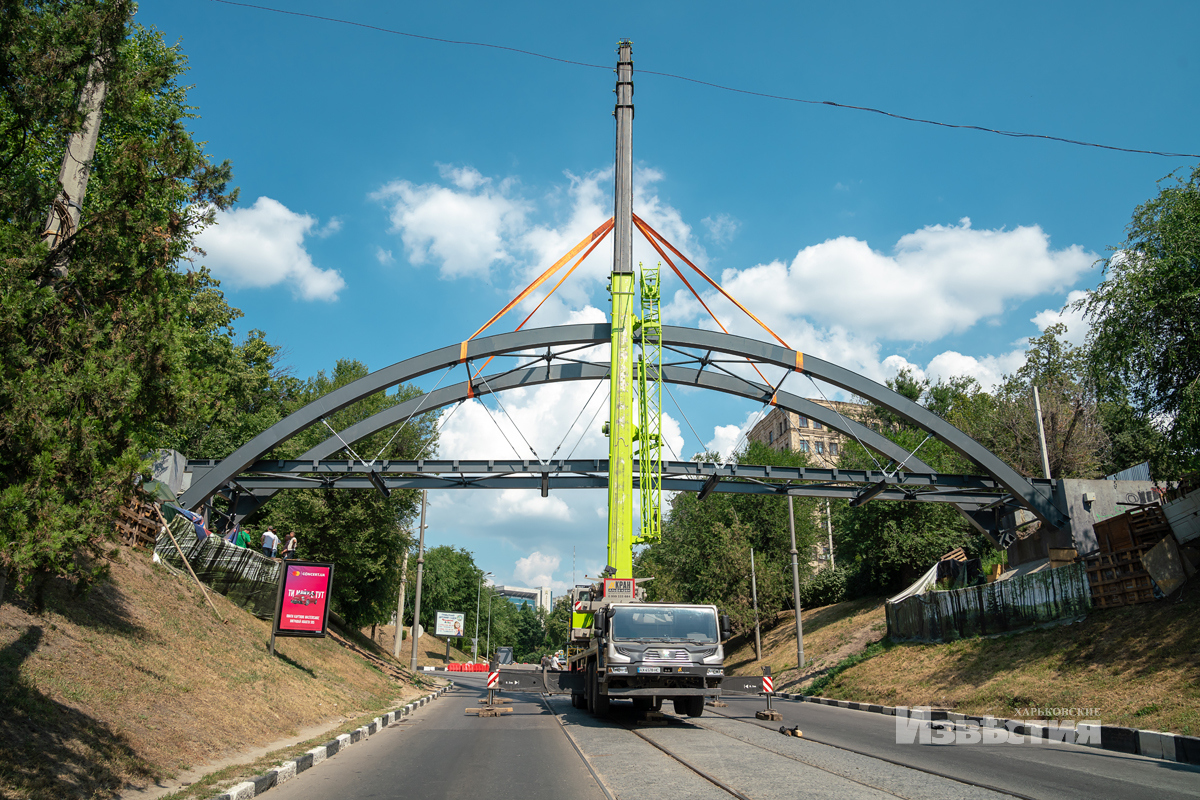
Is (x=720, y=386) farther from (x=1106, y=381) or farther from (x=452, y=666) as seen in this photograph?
(x=452, y=666)

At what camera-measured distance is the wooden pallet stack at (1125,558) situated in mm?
16703

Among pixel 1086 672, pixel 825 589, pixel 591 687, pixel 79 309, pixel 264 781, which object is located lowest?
pixel 264 781

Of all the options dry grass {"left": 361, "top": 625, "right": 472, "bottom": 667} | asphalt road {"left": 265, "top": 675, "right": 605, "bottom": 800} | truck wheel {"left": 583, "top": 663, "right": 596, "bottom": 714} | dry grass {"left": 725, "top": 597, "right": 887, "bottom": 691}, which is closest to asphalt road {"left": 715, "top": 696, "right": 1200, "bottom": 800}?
asphalt road {"left": 265, "top": 675, "right": 605, "bottom": 800}

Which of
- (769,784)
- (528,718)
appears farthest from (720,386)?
(769,784)

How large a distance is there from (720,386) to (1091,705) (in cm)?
1455

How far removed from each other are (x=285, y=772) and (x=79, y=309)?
5.60 meters

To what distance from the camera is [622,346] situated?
22.3 meters

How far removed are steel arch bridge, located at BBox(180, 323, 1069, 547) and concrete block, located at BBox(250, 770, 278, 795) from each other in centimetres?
1566

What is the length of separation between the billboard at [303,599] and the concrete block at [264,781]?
10.2 m

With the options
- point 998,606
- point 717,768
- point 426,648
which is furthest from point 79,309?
point 426,648

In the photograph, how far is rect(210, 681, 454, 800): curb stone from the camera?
7098 mm

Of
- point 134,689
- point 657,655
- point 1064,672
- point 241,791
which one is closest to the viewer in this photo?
point 241,791

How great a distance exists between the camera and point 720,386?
1017 inches

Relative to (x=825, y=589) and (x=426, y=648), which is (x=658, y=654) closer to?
(x=825, y=589)
